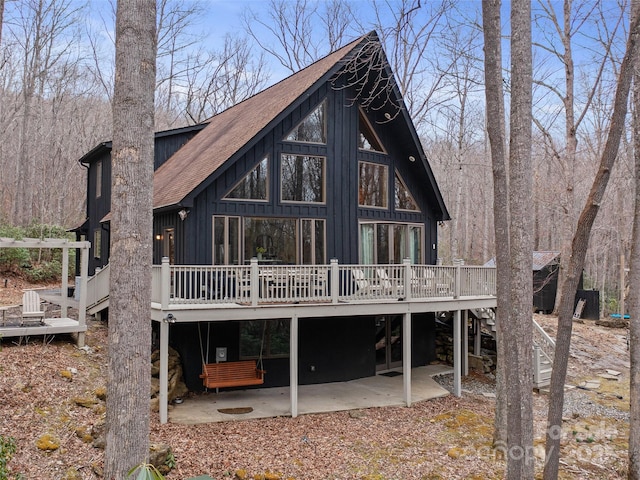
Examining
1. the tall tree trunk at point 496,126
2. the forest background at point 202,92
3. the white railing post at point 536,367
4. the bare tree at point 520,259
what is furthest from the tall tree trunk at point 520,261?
the forest background at point 202,92

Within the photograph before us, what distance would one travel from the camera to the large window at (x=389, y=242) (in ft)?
46.1

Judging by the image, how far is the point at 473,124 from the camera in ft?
98.8

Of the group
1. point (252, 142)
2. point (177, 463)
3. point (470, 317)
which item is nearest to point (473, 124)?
point (470, 317)

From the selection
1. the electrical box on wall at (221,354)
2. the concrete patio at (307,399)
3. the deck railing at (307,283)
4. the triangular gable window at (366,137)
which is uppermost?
the triangular gable window at (366,137)

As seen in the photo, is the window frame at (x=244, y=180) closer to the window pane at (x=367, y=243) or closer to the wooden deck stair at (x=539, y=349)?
the window pane at (x=367, y=243)

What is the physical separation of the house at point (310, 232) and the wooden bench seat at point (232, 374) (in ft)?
1.27

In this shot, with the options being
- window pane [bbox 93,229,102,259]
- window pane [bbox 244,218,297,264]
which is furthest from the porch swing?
window pane [bbox 93,229,102,259]

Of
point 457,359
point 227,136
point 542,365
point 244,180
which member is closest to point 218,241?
point 244,180

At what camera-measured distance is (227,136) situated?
550 inches

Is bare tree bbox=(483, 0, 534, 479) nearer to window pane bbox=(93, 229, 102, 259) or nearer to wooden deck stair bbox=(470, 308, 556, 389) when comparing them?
wooden deck stair bbox=(470, 308, 556, 389)

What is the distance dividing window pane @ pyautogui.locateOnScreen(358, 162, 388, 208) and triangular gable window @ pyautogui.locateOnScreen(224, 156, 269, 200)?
2.86 meters

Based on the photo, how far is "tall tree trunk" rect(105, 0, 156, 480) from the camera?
485 cm

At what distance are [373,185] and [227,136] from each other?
4411 millimetres

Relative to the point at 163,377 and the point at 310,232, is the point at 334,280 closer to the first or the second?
the point at 310,232
